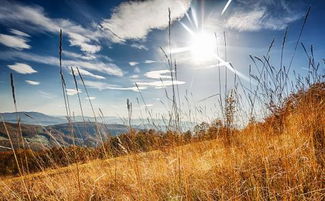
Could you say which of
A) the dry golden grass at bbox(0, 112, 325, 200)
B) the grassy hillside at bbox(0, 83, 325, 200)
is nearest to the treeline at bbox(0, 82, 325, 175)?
the grassy hillside at bbox(0, 83, 325, 200)

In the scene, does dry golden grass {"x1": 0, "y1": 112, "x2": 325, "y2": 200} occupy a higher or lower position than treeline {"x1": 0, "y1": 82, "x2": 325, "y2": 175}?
lower

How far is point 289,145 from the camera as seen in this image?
227 centimetres

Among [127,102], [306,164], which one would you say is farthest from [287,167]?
[127,102]

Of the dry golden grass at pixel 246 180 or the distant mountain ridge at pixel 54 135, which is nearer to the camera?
the dry golden grass at pixel 246 180

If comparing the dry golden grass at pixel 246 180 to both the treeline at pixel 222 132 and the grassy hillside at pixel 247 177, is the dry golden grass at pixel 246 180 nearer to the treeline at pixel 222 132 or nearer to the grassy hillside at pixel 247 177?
the grassy hillside at pixel 247 177

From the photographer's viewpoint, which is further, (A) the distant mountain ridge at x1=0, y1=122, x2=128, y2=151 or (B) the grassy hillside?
(A) the distant mountain ridge at x1=0, y1=122, x2=128, y2=151

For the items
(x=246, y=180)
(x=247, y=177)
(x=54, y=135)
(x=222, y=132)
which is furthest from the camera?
(x=222, y=132)

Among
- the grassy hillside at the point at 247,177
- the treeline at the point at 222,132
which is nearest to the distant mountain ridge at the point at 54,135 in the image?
the treeline at the point at 222,132

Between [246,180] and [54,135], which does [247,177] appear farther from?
[54,135]

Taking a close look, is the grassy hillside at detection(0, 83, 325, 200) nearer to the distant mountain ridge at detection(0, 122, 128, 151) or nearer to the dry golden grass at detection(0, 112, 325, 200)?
the dry golden grass at detection(0, 112, 325, 200)

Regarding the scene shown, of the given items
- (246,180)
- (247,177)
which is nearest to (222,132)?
(247,177)

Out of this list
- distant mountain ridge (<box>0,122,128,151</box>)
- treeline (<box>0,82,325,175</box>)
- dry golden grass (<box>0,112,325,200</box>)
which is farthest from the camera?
treeline (<box>0,82,325,175</box>)

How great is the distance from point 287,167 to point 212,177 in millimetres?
634

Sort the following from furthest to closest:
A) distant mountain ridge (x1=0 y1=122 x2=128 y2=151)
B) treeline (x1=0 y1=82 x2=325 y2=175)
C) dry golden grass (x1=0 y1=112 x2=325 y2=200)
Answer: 1. treeline (x1=0 y1=82 x2=325 y2=175)
2. distant mountain ridge (x1=0 y1=122 x2=128 y2=151)
3. dry golden grass (x1=0 y1=112 x2=325 y2=200)
